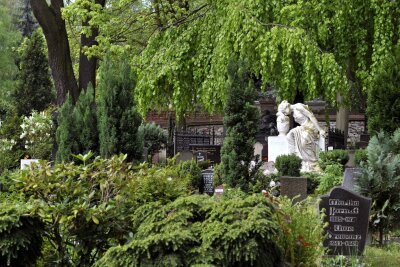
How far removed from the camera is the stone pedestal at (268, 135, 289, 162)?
22.3 m

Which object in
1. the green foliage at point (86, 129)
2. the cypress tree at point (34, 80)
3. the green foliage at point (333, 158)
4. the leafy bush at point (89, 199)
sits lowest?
the green foliage at point (333, 158)

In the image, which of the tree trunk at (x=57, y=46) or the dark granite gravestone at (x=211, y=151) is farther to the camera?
the dark granite gravestone at (x=211, y=151)

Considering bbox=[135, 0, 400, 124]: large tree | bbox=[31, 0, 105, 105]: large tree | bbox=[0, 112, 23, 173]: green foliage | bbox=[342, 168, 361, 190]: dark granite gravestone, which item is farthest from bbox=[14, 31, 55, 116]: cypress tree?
bbox=[342, 168, 361, 190]: dark granite gravestone

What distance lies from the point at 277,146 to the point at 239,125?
8121 mm

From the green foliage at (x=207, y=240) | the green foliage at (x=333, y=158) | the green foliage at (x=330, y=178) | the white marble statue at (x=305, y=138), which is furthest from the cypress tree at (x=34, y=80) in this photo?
the green foliage at (x=207, y=240)

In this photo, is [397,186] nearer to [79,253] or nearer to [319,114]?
[79,253]

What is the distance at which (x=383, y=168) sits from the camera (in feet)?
43.1

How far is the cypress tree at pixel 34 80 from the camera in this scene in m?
36.0

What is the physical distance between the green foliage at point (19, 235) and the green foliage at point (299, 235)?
8.28 ft

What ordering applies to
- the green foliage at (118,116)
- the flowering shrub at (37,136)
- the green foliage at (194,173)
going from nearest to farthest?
→ the green foliage at (118,116), the green foliage at (194,173), the flowering shrub at (37,136)

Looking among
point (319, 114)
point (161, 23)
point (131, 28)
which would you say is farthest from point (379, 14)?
point (319, 114)

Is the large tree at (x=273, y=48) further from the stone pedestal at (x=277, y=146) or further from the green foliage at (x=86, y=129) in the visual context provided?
the green foliage at (x=86, y=129)

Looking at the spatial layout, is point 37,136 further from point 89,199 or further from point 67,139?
point 89,199

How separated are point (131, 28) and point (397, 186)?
1859 centimetres
